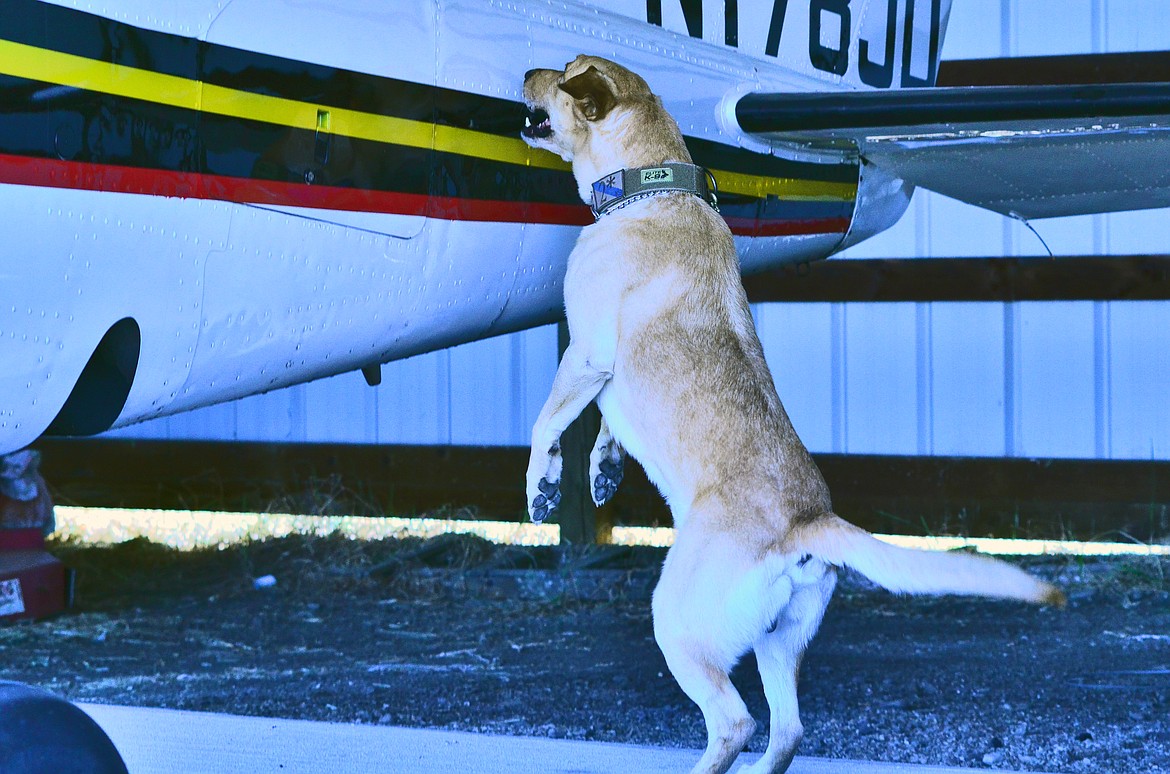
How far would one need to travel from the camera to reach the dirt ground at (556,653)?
4.31 meters

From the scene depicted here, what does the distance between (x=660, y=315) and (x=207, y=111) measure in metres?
1.16

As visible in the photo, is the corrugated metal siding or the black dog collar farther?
the corrugated metal siding

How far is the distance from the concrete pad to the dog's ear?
1699 millimetres

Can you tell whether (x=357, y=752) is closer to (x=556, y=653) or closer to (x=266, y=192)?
(x=266, y=192)

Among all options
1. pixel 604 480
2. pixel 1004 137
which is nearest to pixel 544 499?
pixel 604 480

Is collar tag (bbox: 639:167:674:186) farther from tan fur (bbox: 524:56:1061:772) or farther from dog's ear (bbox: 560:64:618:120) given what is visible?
dog's ear (bbox: 560:64:618:120)

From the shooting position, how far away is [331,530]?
7.88m

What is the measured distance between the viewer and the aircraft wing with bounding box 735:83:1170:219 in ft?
12.1

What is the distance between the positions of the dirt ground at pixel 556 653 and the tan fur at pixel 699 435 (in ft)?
4.13

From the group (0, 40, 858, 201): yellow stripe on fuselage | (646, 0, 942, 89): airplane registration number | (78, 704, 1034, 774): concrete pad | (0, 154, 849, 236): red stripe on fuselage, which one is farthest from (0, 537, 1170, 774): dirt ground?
(646, 0, 942, 89): airplane registration number

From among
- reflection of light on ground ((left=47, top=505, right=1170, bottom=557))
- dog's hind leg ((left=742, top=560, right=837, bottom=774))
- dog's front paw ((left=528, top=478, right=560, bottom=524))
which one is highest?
dog's front paw ((left=528, top=478, right=560, bottom=524))

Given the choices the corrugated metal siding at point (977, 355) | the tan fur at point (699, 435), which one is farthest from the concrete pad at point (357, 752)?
the corrugated metal siding at point (977, 355)

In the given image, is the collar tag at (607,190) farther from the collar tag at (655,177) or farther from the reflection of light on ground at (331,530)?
the reflection of light on ground at (331,530)

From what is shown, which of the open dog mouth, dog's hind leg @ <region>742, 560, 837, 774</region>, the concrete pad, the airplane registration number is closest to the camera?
dog's hind leg @ <region>742, 560, 837, 774</region>
